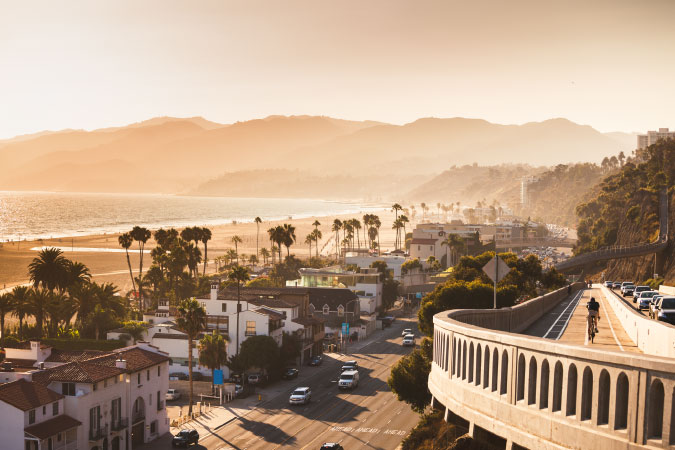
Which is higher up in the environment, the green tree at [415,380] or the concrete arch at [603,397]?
the concrete arch at [603,397]

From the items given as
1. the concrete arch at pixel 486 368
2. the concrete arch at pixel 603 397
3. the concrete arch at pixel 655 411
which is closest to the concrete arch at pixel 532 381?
the concrete arch at pixel 603 397

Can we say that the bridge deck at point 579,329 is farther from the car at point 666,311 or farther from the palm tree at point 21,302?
the palm tree at point 21,302

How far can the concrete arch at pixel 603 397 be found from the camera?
44.0 feet

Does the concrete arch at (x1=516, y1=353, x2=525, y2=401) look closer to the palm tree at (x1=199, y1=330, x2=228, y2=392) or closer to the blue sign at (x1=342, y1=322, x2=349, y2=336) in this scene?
the palm tree at (x1=199, y1=330, x2=228, y2=392)

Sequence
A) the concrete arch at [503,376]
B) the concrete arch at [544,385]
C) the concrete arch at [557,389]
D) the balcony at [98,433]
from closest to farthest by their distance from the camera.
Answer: the concrete arch at [557,389] < the concrete arch at [544,385] < the concrete arch at [503,376] < the balcony at [98,433]

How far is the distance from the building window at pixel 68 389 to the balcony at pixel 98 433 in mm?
2855

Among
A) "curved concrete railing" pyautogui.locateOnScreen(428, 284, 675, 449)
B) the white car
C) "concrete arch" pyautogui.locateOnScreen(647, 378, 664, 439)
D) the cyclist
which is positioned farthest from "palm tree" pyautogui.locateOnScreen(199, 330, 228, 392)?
"concrete arch" pyautogui.locateOnScreen(647, 378, 664, 439)

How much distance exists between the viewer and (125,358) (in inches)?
2234

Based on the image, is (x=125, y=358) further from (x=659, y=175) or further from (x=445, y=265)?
(x=659, y=175)

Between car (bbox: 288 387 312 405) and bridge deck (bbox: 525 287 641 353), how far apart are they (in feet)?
85.2

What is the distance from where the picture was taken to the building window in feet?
163

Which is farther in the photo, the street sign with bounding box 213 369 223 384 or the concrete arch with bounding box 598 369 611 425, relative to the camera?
the street sign with bounding box 213 369 223 384

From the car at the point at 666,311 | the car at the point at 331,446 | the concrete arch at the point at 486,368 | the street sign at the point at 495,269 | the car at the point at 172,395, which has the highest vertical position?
the street sign at the point at 495,269

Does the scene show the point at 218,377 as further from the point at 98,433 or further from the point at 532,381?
the point at 532,381
